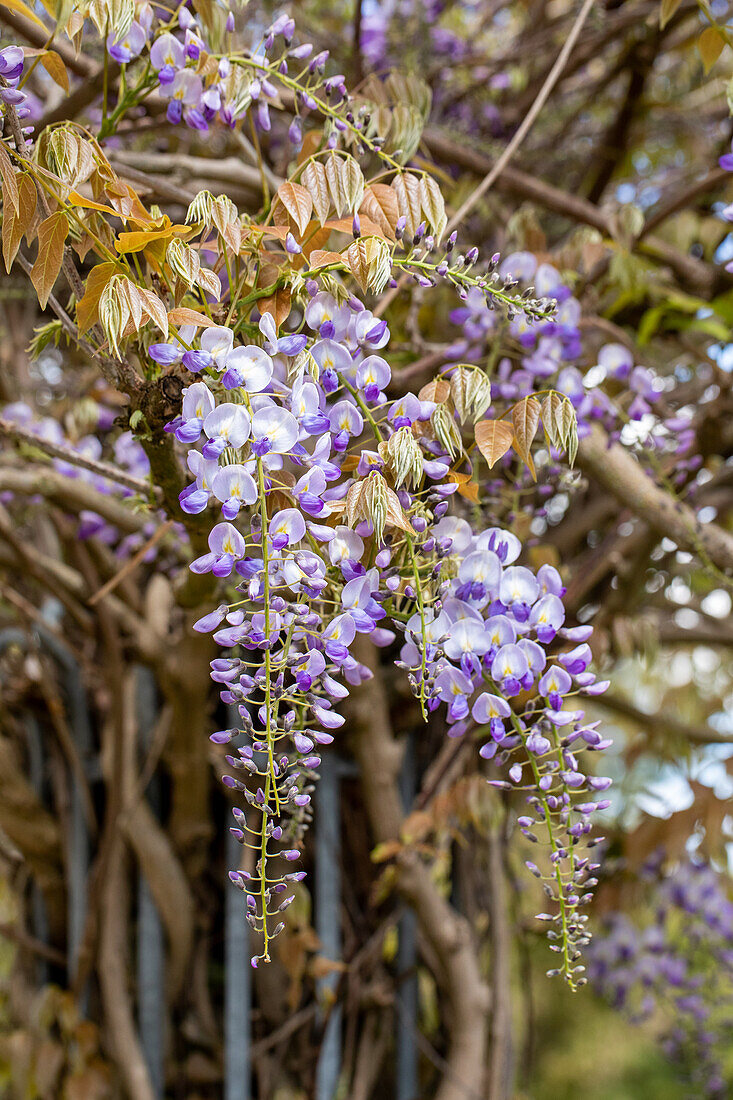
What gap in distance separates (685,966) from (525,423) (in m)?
1.46

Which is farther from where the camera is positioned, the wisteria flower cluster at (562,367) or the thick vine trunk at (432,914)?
the thick vine trunk at (432,914)

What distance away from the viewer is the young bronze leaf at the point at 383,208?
0.58 metres

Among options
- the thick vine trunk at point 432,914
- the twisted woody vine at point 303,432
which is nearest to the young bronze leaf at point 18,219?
the twisted woody vine at point 303,432

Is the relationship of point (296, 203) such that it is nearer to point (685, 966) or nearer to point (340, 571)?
point (340, 571)

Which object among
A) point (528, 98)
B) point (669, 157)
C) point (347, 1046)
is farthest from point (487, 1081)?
point (669, 157)

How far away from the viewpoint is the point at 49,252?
0.49 metres

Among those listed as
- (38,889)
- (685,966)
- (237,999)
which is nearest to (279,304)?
(237,999)

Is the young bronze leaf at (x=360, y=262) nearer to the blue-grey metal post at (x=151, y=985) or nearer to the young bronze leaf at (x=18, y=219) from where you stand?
the young bronze leaf at (x=18, y=219)

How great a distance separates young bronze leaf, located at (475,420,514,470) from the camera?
1.76 feet

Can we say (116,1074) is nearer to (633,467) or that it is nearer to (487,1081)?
(487,1081)

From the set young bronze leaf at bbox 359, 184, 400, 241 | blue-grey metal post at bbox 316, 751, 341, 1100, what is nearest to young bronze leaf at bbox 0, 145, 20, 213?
young bronze leaf at bbox 359, 184, 400, 241

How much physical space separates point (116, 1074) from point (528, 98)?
1.64 m

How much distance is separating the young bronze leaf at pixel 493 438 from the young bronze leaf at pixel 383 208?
15 cm

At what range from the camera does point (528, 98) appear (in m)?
1.45
